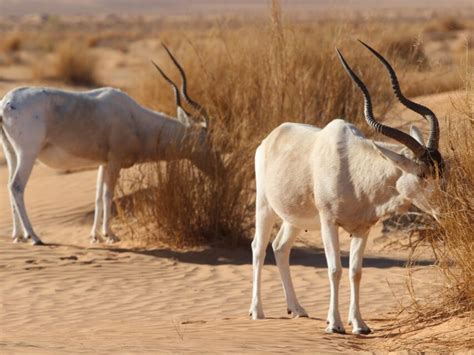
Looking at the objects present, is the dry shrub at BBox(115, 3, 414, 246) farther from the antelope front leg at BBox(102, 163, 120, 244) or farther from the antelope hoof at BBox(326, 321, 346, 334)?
the antelope hoof at BBox(326, 321, 346, 334)

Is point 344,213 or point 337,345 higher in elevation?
point 344,213

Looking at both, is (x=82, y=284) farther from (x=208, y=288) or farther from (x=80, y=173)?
(x=80, y=173)

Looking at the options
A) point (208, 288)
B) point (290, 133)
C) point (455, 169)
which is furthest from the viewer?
point (208, 288)

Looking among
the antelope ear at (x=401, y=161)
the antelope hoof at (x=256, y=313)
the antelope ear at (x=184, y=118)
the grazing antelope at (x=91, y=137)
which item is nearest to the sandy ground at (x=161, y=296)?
the antelope hoof at (x=256, y=313)

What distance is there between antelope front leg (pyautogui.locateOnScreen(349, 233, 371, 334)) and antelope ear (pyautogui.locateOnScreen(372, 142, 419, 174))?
2.26 feet

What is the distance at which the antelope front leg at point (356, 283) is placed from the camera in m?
7.49

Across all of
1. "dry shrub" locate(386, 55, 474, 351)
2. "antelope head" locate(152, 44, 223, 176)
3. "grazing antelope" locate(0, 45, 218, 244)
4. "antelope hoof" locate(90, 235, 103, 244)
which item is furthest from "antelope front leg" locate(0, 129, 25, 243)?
"dry shrub" locate(386, 55, 474, 351)

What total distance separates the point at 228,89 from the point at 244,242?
3.09 m

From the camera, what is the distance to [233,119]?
13695 millimetres

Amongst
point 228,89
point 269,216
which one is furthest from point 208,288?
point 228,89

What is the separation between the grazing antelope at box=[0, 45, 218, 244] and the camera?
11.9 metres

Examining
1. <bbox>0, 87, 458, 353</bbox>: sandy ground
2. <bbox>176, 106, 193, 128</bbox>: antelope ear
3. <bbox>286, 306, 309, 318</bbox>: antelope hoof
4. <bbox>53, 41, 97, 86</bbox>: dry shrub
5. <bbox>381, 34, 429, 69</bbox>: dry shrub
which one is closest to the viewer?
<bbox>0, 87, 458, 353</bbox>: sandy ground

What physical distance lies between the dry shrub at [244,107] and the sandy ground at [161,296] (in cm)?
47

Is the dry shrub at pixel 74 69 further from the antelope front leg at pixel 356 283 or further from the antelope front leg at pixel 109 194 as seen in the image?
the antelope front leg at pixel 356 283
